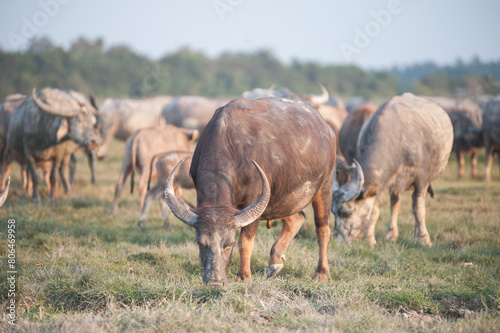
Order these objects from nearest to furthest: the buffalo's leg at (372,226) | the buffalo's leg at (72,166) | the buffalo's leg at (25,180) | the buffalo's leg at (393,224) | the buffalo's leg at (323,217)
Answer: the buffalo's leg at (323,217), the buffalo's leg at (372,226), the buffalo's leg at (393,224), the buffalo's leg at (25,180), the buffalo's leg at (72,166)

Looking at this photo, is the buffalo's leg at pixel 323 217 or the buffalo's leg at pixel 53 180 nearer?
the buffalo's leg at pixel 323 217

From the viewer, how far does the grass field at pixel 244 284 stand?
164 inches

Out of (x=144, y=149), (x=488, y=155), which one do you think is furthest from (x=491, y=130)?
(x=144, y=149)

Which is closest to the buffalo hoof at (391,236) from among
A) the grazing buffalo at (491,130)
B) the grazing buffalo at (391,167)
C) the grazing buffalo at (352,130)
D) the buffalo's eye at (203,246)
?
the grazing buffalo at (391,167)

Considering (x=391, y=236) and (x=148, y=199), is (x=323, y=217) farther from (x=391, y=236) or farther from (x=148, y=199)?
(x=148, y=199)

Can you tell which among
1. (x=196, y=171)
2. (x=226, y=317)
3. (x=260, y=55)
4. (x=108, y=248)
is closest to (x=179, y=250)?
(x=108, y=248)

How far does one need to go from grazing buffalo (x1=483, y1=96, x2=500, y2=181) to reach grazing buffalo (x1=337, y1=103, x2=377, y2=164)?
18.7 feet

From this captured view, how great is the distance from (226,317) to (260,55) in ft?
192

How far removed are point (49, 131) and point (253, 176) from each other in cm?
724

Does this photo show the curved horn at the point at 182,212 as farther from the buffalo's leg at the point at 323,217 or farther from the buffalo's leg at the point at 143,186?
the buffalo's leg at the point at 143,186

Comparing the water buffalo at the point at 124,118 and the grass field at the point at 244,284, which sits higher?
the water buffalo at the point at 124,118

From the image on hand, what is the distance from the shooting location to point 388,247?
727 cm

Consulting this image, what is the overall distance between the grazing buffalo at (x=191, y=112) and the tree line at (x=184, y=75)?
1736cm

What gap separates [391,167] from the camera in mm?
7621
